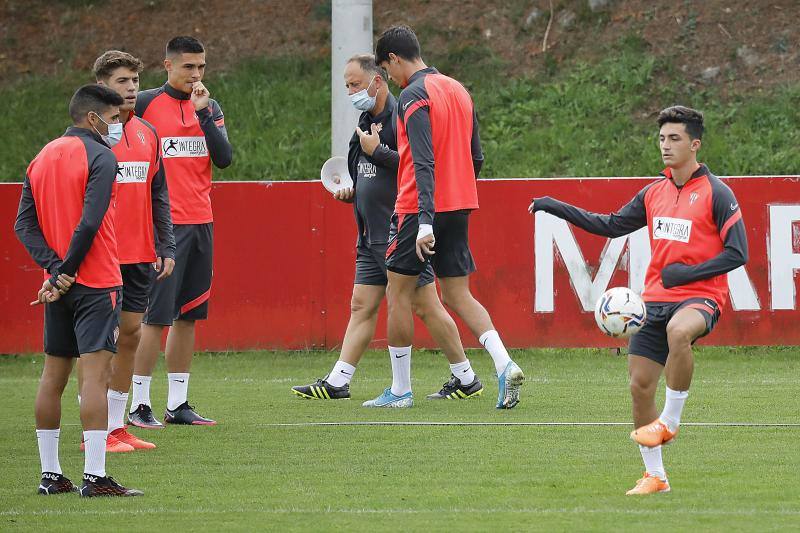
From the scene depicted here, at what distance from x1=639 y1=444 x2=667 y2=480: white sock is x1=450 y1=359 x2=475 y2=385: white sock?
11.3 feet

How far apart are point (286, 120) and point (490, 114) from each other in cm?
293

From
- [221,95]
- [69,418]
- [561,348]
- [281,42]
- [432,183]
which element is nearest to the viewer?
[432,183]

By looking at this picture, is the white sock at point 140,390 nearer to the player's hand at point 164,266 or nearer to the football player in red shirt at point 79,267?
the player's hand at point 164,266

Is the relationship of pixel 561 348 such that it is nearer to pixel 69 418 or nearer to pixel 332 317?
pixel 332 317

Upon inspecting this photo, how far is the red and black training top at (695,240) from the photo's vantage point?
6754mm

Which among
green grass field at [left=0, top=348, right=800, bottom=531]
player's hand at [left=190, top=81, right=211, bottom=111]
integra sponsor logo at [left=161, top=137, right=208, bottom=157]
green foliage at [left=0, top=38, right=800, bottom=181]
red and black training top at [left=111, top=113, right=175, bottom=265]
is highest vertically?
green foliage at [left=0, top=38, right=800, bottom=181]

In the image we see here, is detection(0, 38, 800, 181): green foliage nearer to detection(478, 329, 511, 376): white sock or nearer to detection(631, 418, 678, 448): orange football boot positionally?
detection(478, 329, 511, 376): white sock

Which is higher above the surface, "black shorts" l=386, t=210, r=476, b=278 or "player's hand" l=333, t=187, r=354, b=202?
"player's hand" l=333, t=187, r=354, b=202

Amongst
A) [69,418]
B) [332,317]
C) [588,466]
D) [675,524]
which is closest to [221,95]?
[332,317]

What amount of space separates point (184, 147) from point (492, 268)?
15.4 ft

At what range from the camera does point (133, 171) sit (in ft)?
27.4

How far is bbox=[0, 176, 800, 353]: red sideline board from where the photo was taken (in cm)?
1289

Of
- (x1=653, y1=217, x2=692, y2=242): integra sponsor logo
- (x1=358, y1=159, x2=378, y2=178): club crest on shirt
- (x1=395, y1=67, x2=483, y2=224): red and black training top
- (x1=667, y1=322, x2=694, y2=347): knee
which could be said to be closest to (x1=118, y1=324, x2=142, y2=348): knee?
(x1=395, y1=67, x2=483, y2=224): red and black training top

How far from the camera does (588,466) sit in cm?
728
